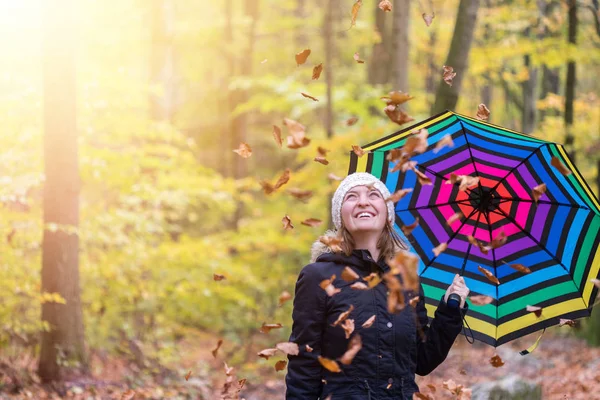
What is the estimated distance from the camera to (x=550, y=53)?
10.7m

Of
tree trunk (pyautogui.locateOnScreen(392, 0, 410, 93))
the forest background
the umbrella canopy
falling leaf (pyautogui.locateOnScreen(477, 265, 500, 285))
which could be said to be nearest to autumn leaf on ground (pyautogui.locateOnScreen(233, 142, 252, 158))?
the forest background

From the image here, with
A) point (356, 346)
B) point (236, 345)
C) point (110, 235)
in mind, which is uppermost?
point (356, 346)

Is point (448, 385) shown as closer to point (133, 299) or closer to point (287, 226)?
point (287, 226)

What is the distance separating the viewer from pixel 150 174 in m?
9.74

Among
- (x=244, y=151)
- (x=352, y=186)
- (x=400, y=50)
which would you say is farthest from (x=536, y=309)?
(x=400, y=50)

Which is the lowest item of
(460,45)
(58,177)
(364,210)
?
(58,177)

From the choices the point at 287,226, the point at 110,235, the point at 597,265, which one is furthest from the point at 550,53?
the point at 287,226

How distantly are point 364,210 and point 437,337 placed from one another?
28.0 inches

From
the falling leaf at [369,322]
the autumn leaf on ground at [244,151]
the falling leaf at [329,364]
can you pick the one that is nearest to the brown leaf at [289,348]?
the falling leaf at [329,364]

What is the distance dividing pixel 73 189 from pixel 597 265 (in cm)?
556

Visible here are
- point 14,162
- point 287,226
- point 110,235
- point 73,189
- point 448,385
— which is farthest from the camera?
point 110,235

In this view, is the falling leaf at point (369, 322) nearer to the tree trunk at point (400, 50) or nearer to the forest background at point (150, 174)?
the forest background at point (150, 174)

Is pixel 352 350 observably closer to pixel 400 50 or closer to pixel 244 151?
pixel 244 151

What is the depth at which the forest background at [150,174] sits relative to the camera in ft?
23.6
